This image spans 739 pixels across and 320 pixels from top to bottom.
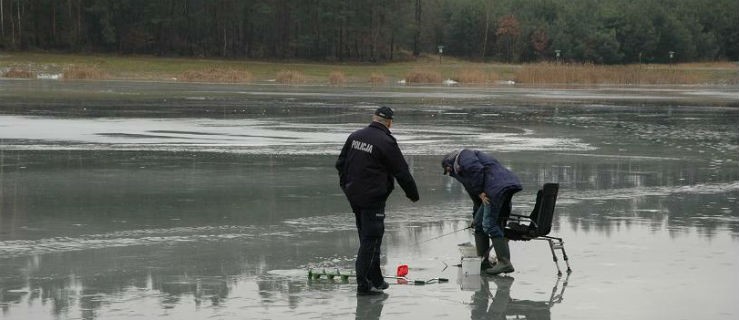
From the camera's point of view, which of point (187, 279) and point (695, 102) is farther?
point (695, 102)

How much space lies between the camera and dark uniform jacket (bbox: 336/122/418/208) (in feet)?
32.2

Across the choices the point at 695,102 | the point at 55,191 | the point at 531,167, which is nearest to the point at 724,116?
the point at 695,102

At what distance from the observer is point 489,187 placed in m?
10.8

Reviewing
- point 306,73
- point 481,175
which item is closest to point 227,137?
point 481,175

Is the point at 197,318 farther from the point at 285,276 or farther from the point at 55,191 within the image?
the point at 55,191

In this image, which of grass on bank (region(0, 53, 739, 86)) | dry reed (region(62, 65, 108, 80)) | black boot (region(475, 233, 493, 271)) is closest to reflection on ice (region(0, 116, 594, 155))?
black boot (region(475, 233, 493, 271))

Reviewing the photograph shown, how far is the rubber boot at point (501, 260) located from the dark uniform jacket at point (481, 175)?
422mm

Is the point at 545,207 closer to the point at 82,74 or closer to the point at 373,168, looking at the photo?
the point at 373,168

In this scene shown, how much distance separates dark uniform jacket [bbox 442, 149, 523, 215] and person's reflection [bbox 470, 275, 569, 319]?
35.5 inches

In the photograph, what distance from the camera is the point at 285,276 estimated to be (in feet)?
34.6

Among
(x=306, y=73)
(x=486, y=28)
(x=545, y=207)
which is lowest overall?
(x=545, y=207)

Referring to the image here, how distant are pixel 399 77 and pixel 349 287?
81.0m

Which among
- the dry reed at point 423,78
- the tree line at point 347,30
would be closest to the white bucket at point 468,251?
the dry reed at point 423,78

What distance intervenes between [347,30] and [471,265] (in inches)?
4557
